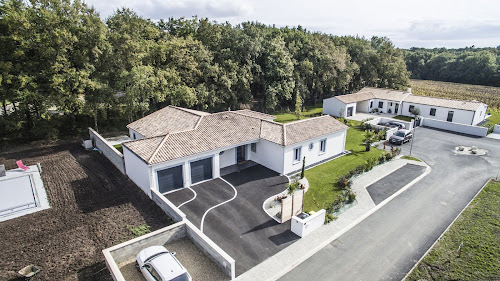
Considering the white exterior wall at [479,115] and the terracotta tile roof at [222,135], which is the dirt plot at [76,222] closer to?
the terracotta tile roof at [222,135]

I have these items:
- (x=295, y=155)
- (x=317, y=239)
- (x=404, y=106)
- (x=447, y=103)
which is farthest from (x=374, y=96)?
(x=317, y=239)

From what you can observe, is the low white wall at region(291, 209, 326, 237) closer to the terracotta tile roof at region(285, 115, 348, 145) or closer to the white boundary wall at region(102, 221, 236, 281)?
the white boundary wall at region(102, 221, 236, 281)

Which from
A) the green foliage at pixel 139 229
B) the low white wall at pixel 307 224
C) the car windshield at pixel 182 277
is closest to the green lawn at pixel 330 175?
the low white wall at pixel 307 224

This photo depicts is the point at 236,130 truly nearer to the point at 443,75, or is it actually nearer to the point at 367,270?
the point at 367,270

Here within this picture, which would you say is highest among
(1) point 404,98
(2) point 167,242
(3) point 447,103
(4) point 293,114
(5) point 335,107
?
(1) point 404,98

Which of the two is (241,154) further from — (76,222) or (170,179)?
(76,222)

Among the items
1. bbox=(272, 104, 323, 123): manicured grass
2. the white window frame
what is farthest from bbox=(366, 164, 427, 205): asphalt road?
bbox=(272, 104, 323, 123): manicured grass
